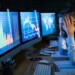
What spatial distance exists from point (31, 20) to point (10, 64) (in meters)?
0.86

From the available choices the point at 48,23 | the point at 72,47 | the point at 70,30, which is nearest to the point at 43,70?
the point at 72,47

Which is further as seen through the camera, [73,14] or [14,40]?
[73,14]

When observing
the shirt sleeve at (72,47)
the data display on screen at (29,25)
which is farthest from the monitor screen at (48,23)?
the shirt sleeve at (72,47)

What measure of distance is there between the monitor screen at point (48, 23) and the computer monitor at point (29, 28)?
0.28 meters

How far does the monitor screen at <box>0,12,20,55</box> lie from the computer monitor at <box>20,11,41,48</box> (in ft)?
0.60

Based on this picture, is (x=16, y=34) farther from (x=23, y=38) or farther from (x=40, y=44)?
Result: (x=40, y=44)

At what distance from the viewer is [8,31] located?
1747 millimetres

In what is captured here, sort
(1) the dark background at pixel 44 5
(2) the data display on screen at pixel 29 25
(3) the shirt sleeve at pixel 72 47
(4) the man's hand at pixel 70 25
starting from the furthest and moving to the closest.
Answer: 1. (1) the dark background at pixel 44 5
2. (2) the data display on screen at pixel 29 25
3. (4) the man's hand at pixel 70 25
4. (3) the shirt sleeve at pixel 72 47

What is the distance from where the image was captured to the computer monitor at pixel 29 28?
2.18 metres

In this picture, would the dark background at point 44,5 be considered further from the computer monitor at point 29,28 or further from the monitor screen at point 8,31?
the monitor screen at point 8,31

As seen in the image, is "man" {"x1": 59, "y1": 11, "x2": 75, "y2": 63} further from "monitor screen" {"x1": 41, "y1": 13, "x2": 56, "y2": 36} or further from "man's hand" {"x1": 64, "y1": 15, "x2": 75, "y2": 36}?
"monitor screen" {"x1": 41, "y1": 13, "x2": 56, "y2": 36}

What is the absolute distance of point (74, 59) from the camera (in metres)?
1.93

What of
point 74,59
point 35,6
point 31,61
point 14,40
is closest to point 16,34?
point 14,40

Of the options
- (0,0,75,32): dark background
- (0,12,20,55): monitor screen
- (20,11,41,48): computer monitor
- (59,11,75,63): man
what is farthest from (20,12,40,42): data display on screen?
(0,0,75,32): dark background
